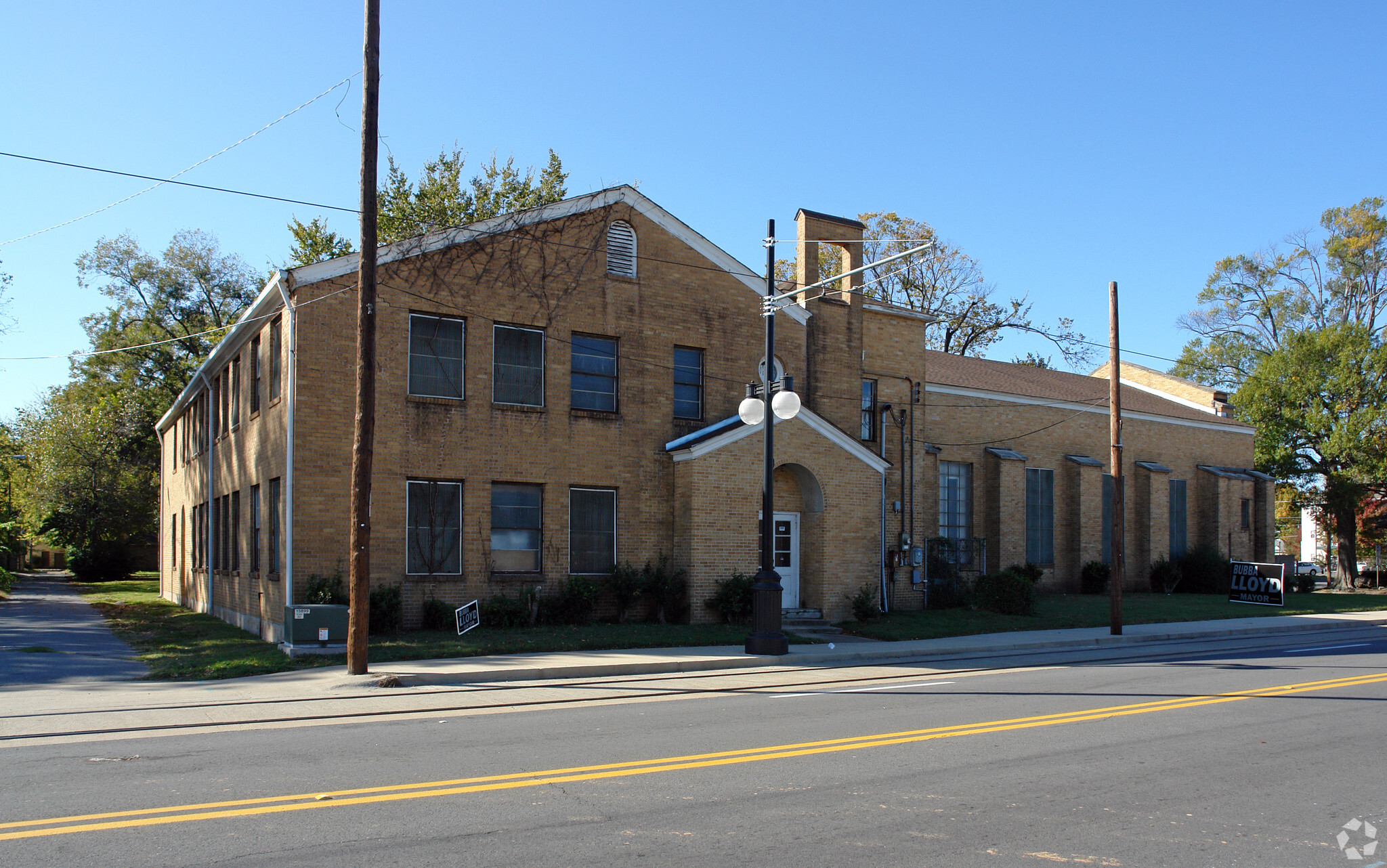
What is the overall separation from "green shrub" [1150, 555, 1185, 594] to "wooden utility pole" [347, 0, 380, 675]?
29848mm

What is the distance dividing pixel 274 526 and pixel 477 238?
667cm

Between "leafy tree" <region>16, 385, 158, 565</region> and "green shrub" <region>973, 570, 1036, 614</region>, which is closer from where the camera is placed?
"green shrub" <region>973, 570, 1036, 614</region>

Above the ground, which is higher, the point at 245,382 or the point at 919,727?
the point at 245,382

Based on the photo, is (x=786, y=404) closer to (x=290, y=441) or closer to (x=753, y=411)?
(x=753, y=411)

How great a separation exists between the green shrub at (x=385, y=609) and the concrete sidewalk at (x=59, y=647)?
143 inches

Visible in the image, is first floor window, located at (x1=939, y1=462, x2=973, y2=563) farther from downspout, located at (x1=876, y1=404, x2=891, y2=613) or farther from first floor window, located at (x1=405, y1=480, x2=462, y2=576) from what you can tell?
first floor window, located at (x1=405, y1=480, x2=462, y2=576)

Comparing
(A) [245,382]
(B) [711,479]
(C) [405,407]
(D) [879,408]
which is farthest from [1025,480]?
(A) [245,382]

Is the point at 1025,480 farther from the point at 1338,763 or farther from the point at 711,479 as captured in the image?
the point at 1338,763

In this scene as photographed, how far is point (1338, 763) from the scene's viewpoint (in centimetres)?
809

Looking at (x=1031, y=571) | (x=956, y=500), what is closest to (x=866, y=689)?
(x=956, y=500)

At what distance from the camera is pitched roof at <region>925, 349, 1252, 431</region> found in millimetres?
31688

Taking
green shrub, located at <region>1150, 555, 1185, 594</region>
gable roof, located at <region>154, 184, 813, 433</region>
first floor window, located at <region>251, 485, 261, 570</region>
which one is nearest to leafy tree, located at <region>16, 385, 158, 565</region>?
gable roof, located at <region>154, 184, 813, 433</region>

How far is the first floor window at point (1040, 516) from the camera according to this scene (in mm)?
32281

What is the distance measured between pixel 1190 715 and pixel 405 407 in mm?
13667
